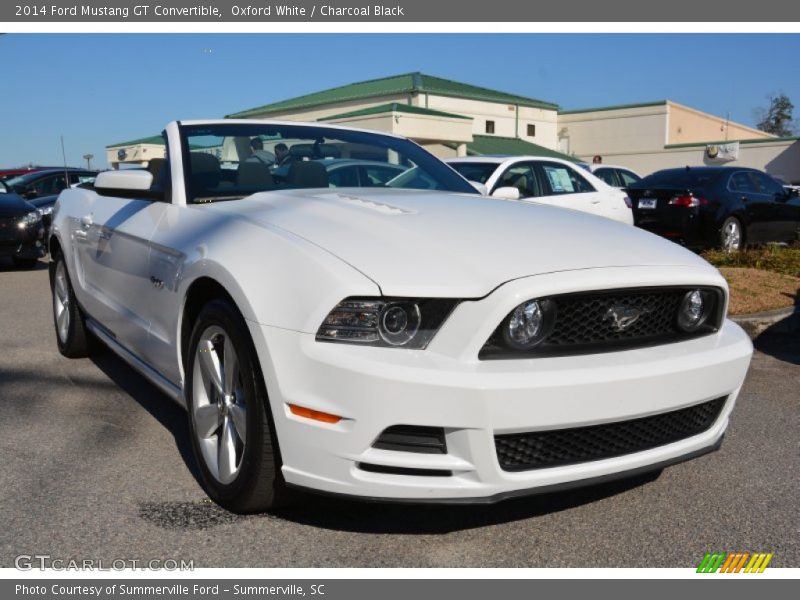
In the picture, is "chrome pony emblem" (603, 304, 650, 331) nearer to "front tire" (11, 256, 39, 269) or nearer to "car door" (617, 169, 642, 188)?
"front tire" (11, 256, 39, 269)

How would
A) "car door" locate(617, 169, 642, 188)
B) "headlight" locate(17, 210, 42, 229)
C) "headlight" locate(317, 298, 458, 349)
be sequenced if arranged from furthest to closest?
1. "car door" locate(617, 169, 642, 188)
2. "headlight" locate(17, 210, 42, 229)
3. "headlight" locate(317, 298, 458, 349)

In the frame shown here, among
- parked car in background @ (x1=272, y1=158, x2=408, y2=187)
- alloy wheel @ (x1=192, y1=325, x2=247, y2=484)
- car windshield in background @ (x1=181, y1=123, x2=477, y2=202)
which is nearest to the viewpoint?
alloy wheel @ (x1=192, y1=325, x2=247, y2=484)

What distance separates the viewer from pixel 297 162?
4152 millimetres

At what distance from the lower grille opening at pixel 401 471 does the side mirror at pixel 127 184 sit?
6.34 ft

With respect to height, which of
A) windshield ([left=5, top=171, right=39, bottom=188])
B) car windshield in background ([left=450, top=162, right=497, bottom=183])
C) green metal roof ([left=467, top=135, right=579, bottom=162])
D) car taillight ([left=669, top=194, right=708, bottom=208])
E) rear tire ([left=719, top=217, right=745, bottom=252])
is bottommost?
green metal roof ([left=467, top=135, right=579, bottom=162])

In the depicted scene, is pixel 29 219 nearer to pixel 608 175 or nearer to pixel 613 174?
pixel 608 175

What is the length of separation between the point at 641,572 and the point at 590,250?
1.09 metres

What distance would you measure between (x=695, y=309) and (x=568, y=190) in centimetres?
775

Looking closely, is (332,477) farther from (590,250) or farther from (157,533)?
(590,250)

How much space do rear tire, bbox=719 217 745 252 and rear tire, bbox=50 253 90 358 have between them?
9.05 meters

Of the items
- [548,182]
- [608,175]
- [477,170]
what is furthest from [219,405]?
[608,175]

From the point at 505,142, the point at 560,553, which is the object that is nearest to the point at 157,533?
the point at 560,553

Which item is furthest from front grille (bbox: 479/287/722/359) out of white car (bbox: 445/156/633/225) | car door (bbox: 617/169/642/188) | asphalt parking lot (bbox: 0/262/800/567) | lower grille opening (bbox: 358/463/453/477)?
car door (bbox: 617/169/642/188)

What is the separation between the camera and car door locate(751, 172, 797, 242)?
1250 centimetres
